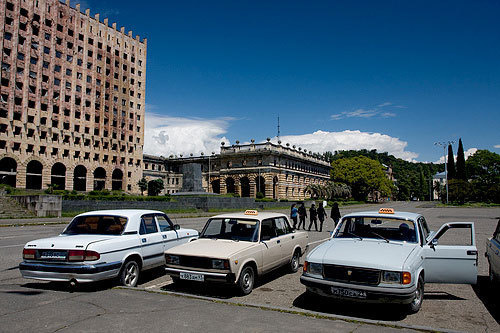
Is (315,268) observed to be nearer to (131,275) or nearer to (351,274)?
(351,274)

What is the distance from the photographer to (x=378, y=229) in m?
7.56

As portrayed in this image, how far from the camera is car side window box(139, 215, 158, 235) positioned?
7980mm

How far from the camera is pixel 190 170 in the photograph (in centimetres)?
4578

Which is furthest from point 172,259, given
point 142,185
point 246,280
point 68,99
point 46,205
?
point 142,185

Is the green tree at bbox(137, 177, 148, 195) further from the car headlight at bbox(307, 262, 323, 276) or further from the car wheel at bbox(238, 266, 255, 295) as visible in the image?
the car headlight at bbox(307, 262, 323, 276)

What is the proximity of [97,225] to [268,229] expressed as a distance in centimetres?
368

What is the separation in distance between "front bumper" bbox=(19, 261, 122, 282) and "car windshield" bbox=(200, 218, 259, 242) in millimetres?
2249

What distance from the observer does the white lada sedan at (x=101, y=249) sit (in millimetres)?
6543

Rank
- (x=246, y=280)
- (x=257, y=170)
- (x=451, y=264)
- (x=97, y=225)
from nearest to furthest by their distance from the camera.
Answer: (x=451, y=264)
(x=246, y=280)
(x=97, y=225)
(x=257, y=170)

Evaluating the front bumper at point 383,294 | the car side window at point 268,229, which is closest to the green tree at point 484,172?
the car side window at point 268,229

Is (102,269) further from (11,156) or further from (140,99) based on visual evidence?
(140,99)

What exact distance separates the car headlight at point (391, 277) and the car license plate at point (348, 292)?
40 centimetres

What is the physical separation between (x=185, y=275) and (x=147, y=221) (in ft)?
6.29

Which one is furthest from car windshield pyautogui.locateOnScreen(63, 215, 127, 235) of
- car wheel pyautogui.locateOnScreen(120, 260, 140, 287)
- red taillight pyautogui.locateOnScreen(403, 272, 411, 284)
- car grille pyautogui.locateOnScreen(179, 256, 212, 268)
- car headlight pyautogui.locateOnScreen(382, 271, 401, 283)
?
red taillight pyautogui.locateOnScreen(403, 272, 411, 284)
